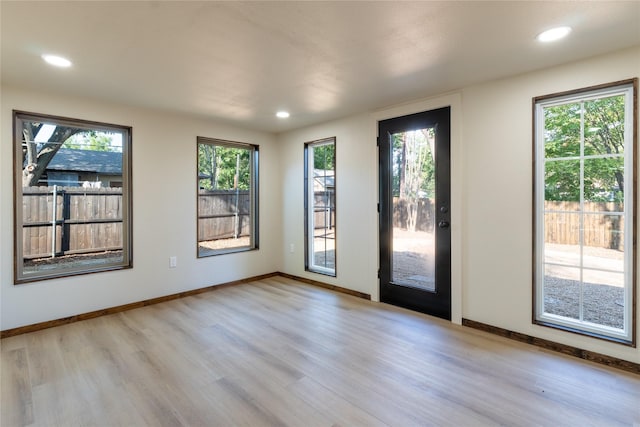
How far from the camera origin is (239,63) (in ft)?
8.11

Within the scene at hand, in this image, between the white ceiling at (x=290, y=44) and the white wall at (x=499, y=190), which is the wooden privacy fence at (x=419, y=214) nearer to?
the white wall at (x=499, y=190)

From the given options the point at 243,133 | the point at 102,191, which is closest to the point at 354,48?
the point at 243,133

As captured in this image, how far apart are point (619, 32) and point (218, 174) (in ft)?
13.9

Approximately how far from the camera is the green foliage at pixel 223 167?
433cm

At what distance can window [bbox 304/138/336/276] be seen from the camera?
4406 mm

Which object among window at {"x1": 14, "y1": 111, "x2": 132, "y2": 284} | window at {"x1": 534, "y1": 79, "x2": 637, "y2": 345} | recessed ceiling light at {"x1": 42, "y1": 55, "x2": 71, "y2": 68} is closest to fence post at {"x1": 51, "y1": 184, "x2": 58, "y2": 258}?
window at {"x1": 14, "y1": 111, "x2": 132, "y2": 284}

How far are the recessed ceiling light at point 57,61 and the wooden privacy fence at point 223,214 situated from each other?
6.67 ft

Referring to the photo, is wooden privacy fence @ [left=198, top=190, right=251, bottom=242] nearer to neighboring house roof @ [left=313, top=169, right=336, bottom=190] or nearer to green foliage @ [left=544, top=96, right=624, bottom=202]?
neighboring house roof @ [left=313, top=169, right=336, bottom=190]

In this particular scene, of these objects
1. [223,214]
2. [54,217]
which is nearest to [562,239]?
[223,214]

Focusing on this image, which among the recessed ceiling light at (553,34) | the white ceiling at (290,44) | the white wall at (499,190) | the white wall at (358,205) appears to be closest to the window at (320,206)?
the white wall at (358,205)

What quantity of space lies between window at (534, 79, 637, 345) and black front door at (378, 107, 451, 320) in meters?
0.80

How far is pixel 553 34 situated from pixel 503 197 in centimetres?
129

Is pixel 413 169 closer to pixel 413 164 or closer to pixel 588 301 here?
pixel 413 164

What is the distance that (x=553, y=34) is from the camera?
80.6 inches
